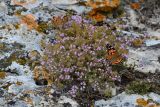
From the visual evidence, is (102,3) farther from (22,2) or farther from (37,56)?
(37,56)

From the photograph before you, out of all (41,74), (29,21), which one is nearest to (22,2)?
(29,21)

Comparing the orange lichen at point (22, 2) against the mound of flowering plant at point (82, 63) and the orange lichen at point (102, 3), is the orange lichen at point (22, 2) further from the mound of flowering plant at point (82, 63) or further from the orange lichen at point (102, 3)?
the mound of flowering plant at point (82, 63)

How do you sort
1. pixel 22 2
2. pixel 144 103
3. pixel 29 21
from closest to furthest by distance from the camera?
pixel 144 103 → pixel 29 21 → pixel 22 2

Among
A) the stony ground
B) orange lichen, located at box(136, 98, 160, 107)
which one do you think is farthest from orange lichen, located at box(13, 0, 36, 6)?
orange lichen, located at box(136, 98, 160, 107)

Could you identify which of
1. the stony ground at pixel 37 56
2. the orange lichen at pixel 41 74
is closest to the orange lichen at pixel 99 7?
the stony ground at pixel 37 56

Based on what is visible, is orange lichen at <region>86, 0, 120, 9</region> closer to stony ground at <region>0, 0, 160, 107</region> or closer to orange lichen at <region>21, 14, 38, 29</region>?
stony ground at <region>0, 0, 160, 107</region>

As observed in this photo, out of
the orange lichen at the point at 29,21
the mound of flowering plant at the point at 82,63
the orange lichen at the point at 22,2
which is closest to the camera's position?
the mound of flowering plant at the point at 82,63

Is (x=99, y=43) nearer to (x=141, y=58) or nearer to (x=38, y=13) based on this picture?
(x=141, y=58)

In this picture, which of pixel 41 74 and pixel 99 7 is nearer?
pixel 41 74
